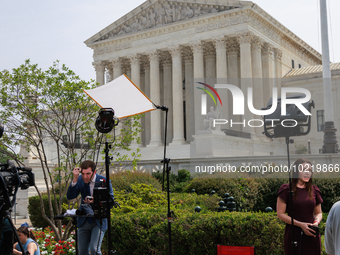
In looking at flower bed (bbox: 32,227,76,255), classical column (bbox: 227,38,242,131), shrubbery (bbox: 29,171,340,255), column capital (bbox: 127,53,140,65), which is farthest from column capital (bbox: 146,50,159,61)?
shrubbery (bbox: 29,171,340,255)

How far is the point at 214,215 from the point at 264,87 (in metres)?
35.0

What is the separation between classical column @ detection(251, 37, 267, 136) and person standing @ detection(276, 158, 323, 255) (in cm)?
3314

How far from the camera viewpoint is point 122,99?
321 inches

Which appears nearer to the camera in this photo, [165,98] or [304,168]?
[304,168]

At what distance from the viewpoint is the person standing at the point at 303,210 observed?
18.2ft

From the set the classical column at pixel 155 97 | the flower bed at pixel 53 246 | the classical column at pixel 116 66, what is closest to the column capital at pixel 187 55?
the classical column at pixel 155 97

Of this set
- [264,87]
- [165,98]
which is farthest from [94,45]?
[264,87]

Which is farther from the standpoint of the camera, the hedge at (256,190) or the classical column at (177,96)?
the classical column at (177,96)

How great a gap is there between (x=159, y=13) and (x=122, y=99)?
38031 mm

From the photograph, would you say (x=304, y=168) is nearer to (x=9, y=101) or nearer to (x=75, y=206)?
(x=75, y=206)

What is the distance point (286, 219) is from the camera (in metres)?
5.58

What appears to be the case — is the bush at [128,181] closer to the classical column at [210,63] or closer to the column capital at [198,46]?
the column capital at [198,46]

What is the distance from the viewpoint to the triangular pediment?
39844 millimetres

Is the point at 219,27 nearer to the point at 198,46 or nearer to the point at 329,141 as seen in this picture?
the point at 198,46
